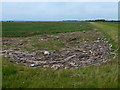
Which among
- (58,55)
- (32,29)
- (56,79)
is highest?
(32,29)

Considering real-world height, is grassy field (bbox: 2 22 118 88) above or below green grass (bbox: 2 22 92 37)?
below

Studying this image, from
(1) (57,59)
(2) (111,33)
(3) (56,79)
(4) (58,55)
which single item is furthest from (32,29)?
(3) (56,79)

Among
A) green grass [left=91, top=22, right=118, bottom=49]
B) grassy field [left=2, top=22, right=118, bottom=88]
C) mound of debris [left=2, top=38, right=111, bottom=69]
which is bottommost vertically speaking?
grassy field [left=2, top=22, right=118, bottom=88]

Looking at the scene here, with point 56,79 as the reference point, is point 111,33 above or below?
A: above

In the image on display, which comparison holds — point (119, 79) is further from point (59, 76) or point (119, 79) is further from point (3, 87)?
point (3, 87)

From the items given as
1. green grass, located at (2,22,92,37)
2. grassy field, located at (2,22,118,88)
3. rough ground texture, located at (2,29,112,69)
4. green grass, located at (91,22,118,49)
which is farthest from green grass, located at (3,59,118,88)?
green grass, located at (2,22,92,37)

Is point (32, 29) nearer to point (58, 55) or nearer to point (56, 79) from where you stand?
point (58, 55)

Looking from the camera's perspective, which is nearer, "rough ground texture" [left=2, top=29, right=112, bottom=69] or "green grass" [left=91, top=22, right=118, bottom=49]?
"rough ground texture" [left=2, top=29, right=112, bottom=69]

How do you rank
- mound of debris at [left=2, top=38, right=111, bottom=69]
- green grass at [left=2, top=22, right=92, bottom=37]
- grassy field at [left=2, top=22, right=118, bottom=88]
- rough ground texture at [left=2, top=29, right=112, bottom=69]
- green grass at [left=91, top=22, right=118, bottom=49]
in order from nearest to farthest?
grassy field at [left=2, top=22, right=118, bottom=88]
mound of debris at [left=2, top=38, right=111, bottom=69]
rough ground texture at [left=2, top=29, right=112, bottom=69]
green grass at [left=91, top=22, right=118, bottom=49]
green grass at [left=2, top=22, right=92, bottom=37]

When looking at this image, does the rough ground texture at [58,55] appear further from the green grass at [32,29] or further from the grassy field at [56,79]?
the green grass at [32,29]

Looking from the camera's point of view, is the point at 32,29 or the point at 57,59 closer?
the point at 57,59

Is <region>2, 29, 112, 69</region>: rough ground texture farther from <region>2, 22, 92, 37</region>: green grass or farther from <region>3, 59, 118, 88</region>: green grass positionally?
<region>2, 22, 92, 37</region>: green grass

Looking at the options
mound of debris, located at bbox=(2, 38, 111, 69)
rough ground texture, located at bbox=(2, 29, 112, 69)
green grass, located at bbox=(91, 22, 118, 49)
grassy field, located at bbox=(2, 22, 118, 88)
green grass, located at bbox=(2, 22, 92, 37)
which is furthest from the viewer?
green grass, located at bbox=(2, 22, 92, 37)

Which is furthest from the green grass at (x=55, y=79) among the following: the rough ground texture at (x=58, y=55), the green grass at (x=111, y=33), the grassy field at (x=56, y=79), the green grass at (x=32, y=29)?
the green grass at (x=32, y=29)
